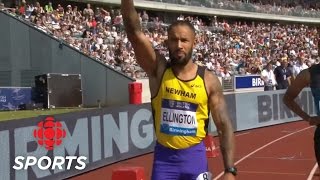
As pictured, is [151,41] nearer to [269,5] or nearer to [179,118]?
[179,118]

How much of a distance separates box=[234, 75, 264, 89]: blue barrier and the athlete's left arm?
20611 millimetres

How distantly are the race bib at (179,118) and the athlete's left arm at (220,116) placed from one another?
15cm

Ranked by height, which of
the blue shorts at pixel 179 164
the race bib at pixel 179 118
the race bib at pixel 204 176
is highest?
the race bib at pixel 179 118

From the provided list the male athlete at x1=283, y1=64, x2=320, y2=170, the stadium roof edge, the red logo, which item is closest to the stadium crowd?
the stadium roof edge

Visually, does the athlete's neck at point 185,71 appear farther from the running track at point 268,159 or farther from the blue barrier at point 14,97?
the blue barrier at point 14,97

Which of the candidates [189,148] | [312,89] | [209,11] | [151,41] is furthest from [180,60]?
[209,11]

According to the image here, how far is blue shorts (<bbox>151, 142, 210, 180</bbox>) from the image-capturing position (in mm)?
4379

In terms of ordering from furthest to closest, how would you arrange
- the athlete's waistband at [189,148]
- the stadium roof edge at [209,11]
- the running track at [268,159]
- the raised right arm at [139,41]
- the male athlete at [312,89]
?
the stadium roof edge at [209,11]
the running track at [268,159]
the male athlete at [312,89]
the athlete's waistband at [189,148]
the raised right arm at [139,41]

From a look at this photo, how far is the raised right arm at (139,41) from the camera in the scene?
4.14 metres

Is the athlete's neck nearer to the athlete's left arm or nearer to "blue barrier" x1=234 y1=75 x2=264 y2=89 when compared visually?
the athlete's left arm

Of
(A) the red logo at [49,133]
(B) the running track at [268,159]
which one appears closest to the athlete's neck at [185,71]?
(A) the red logo at [49,133]

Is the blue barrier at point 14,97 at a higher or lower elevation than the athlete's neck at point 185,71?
lower

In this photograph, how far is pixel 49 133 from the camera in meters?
9.73

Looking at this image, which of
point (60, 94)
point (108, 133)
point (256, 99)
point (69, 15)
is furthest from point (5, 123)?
point (69, 15)
